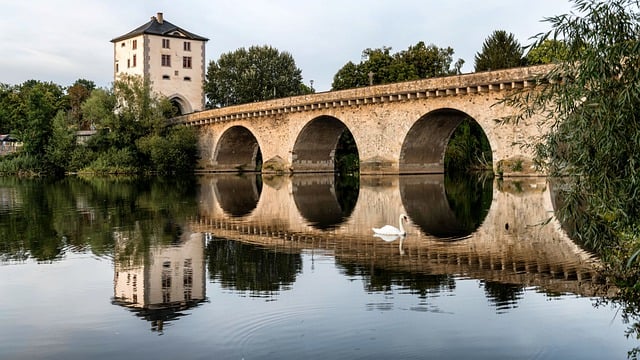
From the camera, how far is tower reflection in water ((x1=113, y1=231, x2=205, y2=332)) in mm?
8680

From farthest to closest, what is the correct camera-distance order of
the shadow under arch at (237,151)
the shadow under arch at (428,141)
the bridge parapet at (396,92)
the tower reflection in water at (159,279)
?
1. the shadow under arch at (237,151)
2. the shadow under arch at (428,141)
3. the bridge parapet at (396,92)
4. the tower reflection in water at (159,279)

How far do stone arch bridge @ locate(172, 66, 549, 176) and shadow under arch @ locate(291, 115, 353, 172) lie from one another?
7cm

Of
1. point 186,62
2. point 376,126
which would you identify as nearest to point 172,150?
point 186,62

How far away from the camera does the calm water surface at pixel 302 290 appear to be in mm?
7031

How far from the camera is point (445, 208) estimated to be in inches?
826

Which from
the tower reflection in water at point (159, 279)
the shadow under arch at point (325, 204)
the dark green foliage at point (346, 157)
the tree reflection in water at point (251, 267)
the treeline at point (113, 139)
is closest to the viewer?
the tower reflection in water at point (159, 279)

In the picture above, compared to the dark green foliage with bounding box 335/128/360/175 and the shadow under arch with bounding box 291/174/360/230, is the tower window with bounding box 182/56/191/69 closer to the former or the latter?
the dark green foliage with bounding box 335/128/360/175

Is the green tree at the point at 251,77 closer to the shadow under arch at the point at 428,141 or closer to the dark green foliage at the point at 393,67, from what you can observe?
the dark green foliage at the point at 393,67

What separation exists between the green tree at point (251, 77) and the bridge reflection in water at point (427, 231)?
126 ft

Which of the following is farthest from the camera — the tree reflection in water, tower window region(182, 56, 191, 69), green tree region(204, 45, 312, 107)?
green tree region(204, 45, 312, 107)

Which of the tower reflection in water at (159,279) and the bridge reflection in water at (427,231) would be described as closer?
the tower reflection in water at (159,279)

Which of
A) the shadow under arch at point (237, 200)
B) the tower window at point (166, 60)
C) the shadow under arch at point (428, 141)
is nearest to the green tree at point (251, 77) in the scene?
the tower window at point (166, 60)

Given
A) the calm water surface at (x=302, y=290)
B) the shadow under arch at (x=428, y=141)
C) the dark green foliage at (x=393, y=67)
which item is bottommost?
the calm water surface at (x=302, y=290)

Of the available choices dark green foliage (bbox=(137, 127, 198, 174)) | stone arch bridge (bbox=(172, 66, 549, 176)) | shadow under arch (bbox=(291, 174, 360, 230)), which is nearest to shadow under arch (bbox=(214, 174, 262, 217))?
shadow under arch (bbox=(291, 174, 360, 230))
